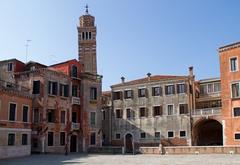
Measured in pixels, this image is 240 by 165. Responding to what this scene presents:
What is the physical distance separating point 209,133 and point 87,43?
27.2m

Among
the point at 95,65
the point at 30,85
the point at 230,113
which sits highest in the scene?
the point at 95,65

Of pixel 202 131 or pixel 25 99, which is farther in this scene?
pixel 202 131

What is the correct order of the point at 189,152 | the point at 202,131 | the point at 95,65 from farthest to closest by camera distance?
the point at 95,65
the point at 202,131
the point at 189,152

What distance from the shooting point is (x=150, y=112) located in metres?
49.6

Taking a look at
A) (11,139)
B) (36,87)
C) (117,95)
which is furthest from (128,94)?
(11,139)

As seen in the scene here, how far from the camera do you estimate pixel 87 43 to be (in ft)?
212

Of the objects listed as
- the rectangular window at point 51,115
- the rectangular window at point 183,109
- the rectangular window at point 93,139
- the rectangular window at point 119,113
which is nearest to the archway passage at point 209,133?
the rectangular window at point 183,109

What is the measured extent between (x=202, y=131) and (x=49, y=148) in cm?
2043

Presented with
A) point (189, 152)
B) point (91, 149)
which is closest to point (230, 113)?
point (189, 152)

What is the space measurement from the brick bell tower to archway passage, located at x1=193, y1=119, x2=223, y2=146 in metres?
22.9

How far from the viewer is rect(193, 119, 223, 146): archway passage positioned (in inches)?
1863

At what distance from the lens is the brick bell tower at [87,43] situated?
64.1 meters

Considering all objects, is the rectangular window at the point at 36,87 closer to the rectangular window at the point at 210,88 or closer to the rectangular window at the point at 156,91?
the rectangular window at the point at 156,91

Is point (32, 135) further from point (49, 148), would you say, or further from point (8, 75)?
point (8, 75)
